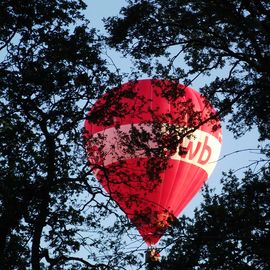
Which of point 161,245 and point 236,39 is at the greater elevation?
point 236,39

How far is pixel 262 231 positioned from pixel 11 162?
5.23 m

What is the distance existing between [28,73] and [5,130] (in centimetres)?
130

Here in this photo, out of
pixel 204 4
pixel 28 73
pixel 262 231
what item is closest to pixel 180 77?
pixel 204 4

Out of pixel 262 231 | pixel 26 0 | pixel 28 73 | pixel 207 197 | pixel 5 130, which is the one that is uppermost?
pixel 26 0

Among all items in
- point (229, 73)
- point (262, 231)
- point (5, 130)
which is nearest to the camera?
point (262, 231)

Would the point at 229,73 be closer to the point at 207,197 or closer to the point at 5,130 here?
the point at 207,197

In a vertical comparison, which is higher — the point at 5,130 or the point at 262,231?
the point at 5,130

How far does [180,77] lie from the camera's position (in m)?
15.9

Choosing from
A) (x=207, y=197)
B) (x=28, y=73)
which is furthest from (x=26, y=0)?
(x=207, y=197)

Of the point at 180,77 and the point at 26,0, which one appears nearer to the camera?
the point at 26,0

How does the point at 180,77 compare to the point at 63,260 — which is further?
the point at 180,77

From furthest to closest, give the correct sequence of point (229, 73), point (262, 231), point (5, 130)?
point (229, 73), point (5, 130), point (262, 231)

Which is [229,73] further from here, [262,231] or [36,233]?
[36,233]

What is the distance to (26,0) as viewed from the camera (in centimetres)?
1463
